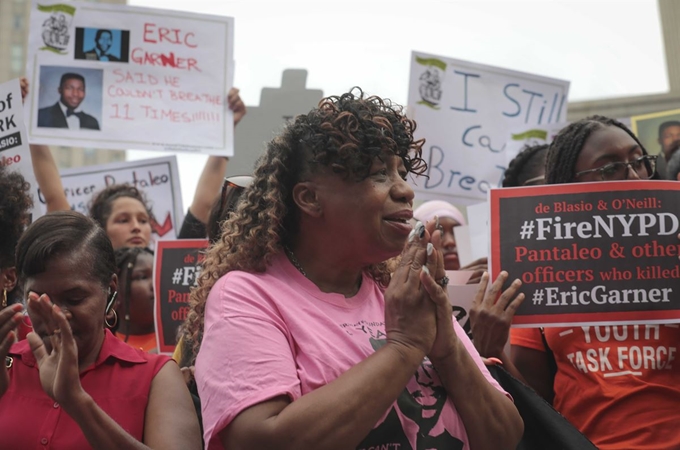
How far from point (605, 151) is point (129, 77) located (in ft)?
10.9

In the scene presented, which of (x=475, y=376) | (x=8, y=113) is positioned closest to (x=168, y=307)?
(x=8, y=113)

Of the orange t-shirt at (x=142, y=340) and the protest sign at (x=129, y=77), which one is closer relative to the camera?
the orange t-shirt at (x=142, y=340)

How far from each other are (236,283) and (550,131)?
13.4 feet

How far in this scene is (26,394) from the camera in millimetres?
2445

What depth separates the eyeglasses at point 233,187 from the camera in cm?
306

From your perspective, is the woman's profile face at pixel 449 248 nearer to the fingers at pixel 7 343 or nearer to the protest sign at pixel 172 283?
the protest sign at pixel 172 283

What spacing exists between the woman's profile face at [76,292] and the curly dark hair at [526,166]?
2.66 m

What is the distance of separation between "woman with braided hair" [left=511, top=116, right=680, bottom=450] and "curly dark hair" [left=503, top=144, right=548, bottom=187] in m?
1.09

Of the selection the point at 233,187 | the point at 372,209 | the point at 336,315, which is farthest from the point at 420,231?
the point at 233,187

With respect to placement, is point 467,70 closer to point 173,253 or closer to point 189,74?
point 189,74

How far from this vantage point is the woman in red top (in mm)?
2262

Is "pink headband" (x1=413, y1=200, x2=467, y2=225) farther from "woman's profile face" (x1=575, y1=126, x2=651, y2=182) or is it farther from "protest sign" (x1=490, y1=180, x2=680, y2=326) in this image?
"protest sign" (x1=490, y1=180, x2=680, y2=326)

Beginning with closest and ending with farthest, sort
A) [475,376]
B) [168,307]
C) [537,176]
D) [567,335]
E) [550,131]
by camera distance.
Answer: [475,376] → [567,335] → [168,307] → [537,176] → [550,131]

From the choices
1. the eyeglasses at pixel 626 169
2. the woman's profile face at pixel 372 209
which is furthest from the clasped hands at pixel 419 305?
the eyeglasses at pixel 626 169
